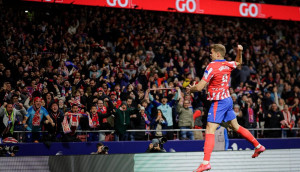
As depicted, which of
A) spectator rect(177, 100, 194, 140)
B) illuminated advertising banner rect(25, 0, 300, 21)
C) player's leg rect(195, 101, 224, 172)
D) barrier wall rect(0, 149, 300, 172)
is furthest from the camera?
illuminated advertising banner rect(25, 0, 300, 21)

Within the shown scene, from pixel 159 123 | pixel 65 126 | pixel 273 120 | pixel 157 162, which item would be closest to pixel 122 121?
pixel 159 123

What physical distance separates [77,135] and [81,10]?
6252mm

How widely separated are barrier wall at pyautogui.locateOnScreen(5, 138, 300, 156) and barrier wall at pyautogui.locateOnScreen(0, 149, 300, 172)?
19.8ft

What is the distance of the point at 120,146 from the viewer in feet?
40.9

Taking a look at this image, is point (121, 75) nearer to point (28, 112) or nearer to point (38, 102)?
point (38, 102)

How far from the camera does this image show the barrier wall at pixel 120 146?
1156 centimetres

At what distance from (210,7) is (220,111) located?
12194 mm

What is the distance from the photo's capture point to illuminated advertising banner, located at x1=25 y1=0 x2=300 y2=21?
15.5m

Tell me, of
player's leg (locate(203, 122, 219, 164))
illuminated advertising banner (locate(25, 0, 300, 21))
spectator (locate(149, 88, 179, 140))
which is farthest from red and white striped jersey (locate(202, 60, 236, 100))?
illuminated advertising banner (locate(25, 0, 300, 21))

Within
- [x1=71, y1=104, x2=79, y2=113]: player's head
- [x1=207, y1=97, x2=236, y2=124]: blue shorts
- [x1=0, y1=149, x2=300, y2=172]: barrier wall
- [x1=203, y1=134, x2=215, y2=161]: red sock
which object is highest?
[x1=71, y1=104, x2=79, y2=113]: player's head

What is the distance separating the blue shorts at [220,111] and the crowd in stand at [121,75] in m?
3.91

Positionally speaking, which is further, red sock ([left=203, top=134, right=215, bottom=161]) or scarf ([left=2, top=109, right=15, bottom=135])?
scarf ([left=2, top=109, right=15, bottom=135])

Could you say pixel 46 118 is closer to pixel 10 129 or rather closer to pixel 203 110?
pixel 10 129

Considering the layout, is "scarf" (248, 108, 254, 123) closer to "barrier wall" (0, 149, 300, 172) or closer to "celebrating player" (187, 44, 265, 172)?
"barrier wall" (0, 149, 300, 172)
